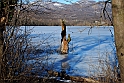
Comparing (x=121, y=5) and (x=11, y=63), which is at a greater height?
(x=121, y=5)

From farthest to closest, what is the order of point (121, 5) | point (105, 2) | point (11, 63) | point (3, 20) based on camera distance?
point (11, 63)
point (3, 20)
point (105, 2)
point (121, 5)

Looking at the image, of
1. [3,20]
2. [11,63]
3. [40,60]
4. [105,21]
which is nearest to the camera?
[105,21]

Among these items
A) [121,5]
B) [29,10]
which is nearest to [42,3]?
[29,10]

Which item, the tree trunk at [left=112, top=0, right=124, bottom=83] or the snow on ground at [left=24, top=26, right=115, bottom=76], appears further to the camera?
the snow on ground at [left=24, top=26, right=115, bottom=76]

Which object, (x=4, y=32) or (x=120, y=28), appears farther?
(x=4, y=32)

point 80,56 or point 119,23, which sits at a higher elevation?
point 119,23

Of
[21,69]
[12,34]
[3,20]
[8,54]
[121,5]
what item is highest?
[121,5]

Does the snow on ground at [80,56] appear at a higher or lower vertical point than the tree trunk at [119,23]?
lower

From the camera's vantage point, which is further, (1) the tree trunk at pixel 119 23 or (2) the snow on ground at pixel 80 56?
(2) the snow on ground at pixel 80 56

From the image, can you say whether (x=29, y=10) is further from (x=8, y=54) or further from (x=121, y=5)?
(x=121, y=5)

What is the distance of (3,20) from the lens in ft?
21.1

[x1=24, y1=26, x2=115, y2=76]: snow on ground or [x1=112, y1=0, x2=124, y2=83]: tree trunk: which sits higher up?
[x1=112, y1=0, x2=124, y2=83]: tree trunk

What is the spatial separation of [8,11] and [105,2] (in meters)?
3.57

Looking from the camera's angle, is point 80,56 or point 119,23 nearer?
point 119,23
